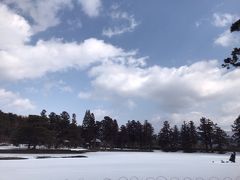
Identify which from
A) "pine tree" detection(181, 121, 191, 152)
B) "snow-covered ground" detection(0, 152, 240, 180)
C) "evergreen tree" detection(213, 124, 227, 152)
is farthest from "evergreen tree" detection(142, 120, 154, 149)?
"snow-covered ground" detection(0, 152, 240, 180)

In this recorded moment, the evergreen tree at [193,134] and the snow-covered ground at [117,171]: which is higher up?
the evergreen tree at [193,134]

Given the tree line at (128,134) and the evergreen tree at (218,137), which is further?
the evergreen tree at (218,137)

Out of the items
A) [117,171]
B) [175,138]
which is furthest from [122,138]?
[117,171]

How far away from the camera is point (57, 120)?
8938 centimetres

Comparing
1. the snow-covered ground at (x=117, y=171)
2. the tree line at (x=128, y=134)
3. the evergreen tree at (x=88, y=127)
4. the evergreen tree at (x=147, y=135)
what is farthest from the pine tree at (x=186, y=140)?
the snow-covered ground at (x=117, y=171)

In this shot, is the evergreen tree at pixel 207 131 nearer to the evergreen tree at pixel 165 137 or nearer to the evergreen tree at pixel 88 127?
the evergreen tree at pixel 165 137

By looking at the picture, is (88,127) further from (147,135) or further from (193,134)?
(193,134)

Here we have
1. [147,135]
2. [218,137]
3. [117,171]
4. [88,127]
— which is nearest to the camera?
[117,171]

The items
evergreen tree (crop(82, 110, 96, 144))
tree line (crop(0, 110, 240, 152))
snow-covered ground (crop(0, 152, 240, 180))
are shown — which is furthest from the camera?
evergreen tree (crop(82, 110, 96, 144))

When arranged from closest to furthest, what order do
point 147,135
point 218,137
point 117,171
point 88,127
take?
point 117,171
point 218,137
point 88,127
point 147,135

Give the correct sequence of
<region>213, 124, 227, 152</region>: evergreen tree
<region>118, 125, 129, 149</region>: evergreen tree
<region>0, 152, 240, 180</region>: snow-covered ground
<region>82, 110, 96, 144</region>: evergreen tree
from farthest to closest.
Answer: <region>118, 125, 129, 149</region>: evergreen tree < <region>82, 110, 96, 144</region>: evergreen tree < <region>213, 124, 227, 152</region>: evergreen tree < <region>0, 152, 240, 180</region>: snow-covered ground

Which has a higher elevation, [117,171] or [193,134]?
[193,134]

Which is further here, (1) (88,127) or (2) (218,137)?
(1) (88,127)

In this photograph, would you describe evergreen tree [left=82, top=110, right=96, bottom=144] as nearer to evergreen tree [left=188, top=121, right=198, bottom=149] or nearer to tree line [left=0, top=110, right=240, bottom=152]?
tree line [left=0, top=110, right=240, bottom=152]
